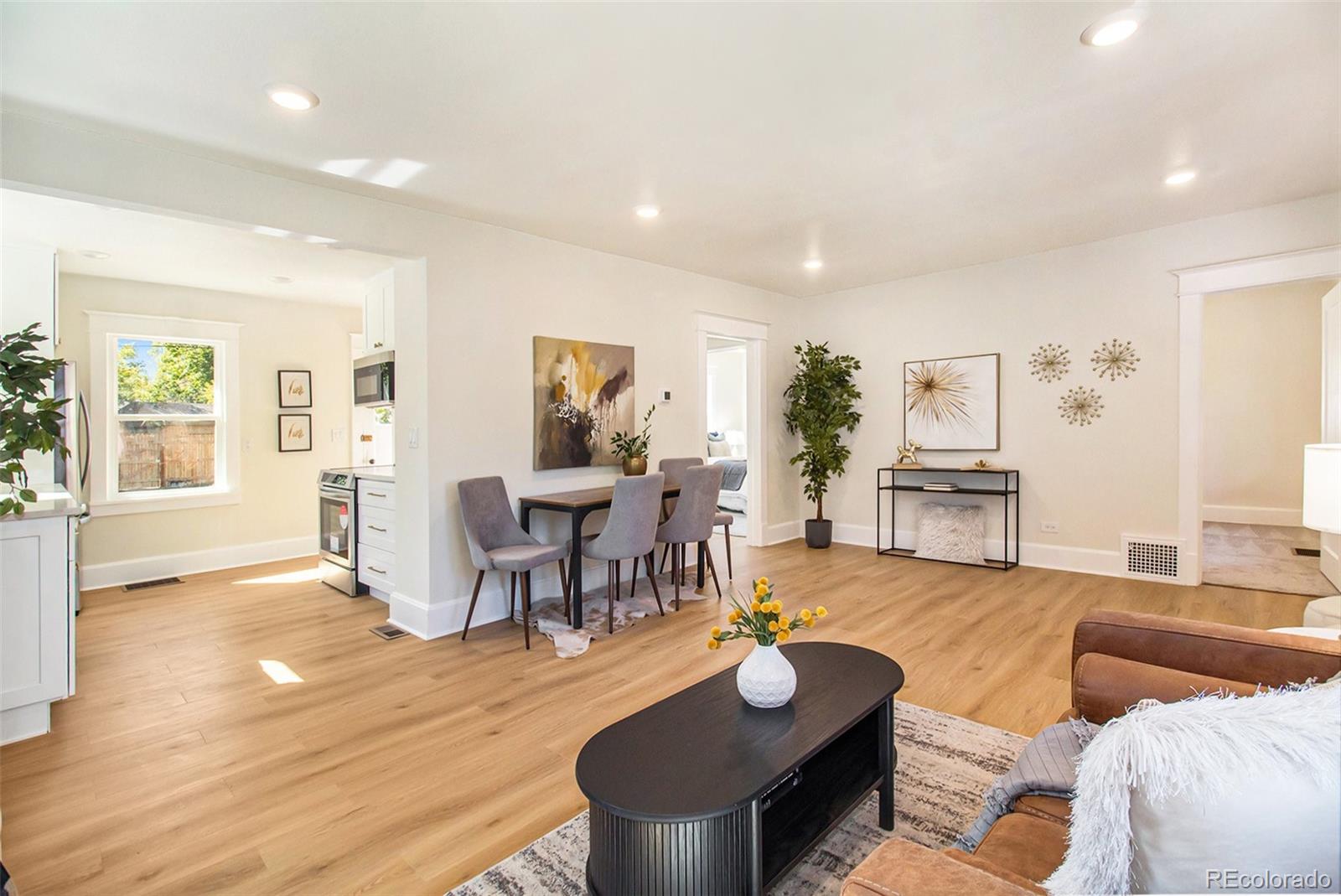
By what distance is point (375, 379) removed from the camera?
464 cm

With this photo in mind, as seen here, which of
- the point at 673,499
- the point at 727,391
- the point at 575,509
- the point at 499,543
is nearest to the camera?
the point at 575,509

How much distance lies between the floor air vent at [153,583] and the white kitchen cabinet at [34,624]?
2.77 metres

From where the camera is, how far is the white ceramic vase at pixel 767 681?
176cm

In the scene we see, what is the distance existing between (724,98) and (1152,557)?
4.68 metres

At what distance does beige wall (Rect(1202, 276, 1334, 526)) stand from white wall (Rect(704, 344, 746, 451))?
5902 millimetres

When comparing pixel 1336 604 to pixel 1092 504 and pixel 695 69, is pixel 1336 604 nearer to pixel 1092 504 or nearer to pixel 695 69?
pixel 1092 504

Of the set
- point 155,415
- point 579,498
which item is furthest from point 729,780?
point 155,415

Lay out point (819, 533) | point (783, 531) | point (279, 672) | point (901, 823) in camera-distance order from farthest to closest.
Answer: point (783, 531)
point (819, 533)
point (279, 672)
point (901, 823)

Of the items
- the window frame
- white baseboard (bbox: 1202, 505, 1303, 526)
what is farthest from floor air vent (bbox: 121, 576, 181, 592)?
white baseboard (bbox: 1202, 505, 1303, 526)

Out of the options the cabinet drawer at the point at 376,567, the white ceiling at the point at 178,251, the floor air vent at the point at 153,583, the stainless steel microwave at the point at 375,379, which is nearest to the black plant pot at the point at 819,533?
the cabinet drawer at the point at 376,567

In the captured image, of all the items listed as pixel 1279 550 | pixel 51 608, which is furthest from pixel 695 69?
pixel 1279 550

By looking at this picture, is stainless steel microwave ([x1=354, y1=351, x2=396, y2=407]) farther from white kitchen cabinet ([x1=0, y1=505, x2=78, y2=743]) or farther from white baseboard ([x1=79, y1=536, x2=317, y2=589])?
white baseboard ([x1=79, y1=536, x2=317, y2=589])

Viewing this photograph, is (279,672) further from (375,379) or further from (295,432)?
(295,432)

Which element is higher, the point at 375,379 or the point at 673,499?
the point at 375,379
